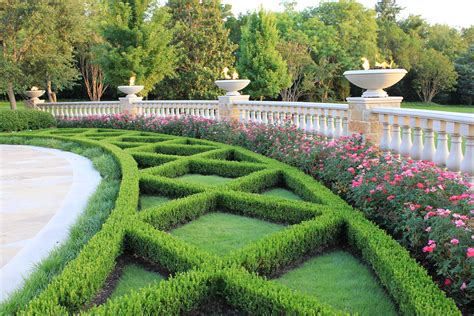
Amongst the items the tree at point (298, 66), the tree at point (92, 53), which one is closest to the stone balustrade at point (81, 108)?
the tree at point (92, 53)

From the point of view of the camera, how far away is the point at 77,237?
442cm

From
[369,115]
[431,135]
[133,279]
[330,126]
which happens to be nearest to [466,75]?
[330,126]

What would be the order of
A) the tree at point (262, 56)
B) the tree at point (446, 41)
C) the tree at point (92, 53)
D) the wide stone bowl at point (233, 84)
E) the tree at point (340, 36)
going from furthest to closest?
the tree at point (446, 41) < the tree at point (340, 36) < the tree at point (262, 56) < the tree at point (92, 53) < the wide stone bowl at point (233, 84)

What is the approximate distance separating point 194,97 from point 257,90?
159 inches

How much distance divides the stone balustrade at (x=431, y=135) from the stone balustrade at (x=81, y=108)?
39.2ft

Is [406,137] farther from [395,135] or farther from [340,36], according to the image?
[340,36]

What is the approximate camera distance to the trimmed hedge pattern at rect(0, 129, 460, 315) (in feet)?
9.18

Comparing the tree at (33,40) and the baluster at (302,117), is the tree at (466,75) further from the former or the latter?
the baluster at (302,117)

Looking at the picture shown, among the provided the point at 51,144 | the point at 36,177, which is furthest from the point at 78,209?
the point at 51,144

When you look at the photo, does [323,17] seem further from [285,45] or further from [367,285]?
[367,285]

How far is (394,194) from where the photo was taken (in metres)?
4.36

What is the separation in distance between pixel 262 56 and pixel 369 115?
21.7 m

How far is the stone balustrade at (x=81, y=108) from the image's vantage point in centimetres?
1692

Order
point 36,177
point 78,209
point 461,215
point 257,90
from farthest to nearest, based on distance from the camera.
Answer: point 257,90
point 36,177
point 78,209
point 461,215
